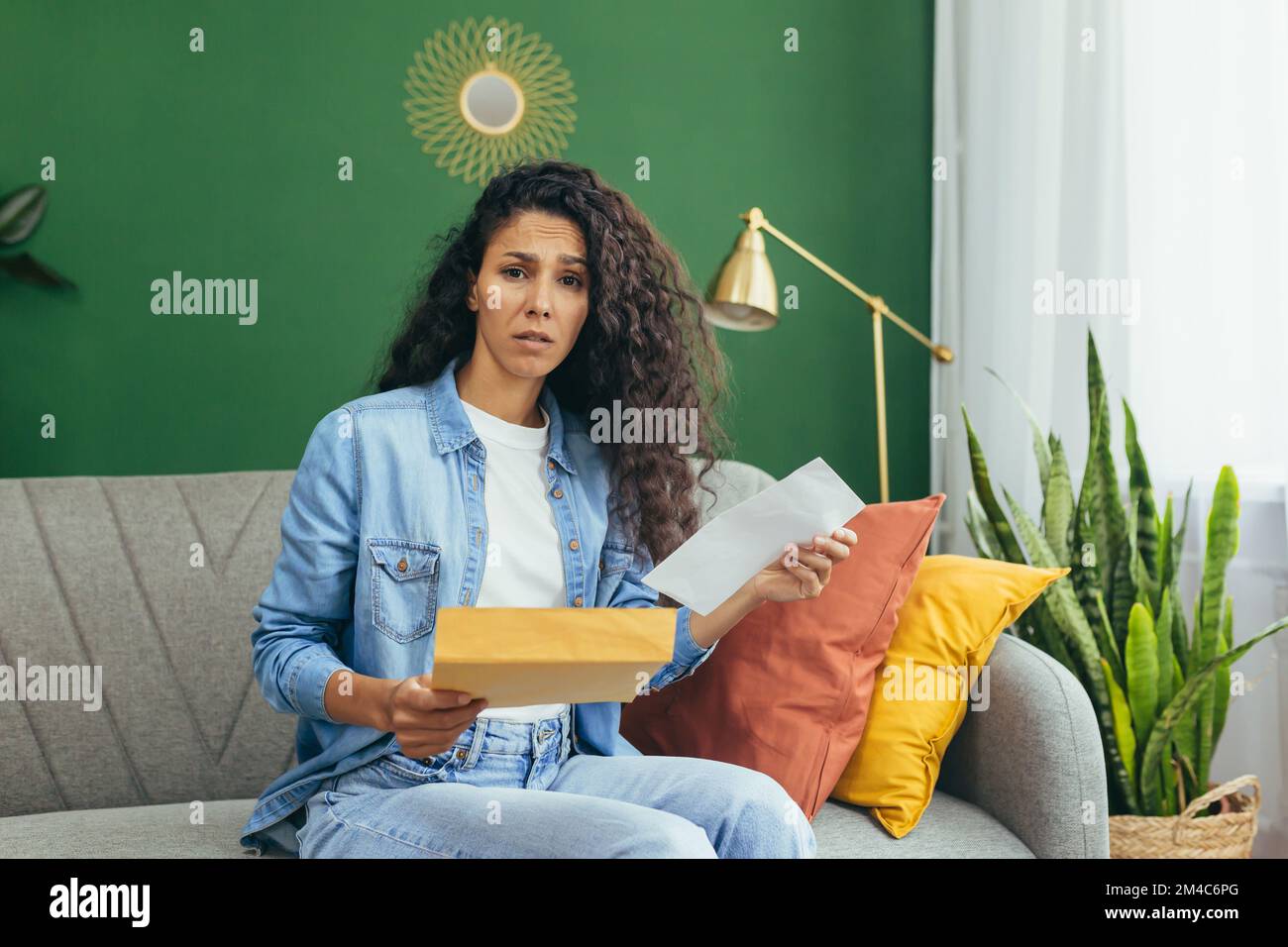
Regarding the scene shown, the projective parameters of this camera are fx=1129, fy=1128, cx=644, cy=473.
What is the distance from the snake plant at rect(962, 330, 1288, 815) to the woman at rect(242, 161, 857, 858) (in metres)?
0.64

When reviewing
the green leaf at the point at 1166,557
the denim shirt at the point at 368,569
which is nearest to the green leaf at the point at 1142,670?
the green leaf at the point at 1166,557

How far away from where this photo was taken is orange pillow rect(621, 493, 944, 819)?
1.57 metres

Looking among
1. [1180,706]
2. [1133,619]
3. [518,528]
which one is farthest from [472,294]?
[1180,706]

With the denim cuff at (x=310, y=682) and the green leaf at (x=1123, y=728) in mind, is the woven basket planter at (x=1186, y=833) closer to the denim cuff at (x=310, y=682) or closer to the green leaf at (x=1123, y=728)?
the green leaf at (x=1123, y=728)

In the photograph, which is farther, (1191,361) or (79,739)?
(1191,361)

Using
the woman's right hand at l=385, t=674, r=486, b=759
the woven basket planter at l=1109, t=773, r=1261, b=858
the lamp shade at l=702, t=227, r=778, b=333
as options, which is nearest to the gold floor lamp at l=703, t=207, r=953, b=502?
the lamp shade at l=702, t=227, r=778, b=333

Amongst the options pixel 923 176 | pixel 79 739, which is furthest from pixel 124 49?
pixel 923 176

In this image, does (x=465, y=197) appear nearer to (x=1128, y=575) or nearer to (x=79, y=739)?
(x=79, y=739)

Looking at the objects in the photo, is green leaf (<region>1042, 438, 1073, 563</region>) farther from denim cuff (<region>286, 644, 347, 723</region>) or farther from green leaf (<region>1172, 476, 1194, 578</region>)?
denim cuff (<region>286, 644, 347, 723</region>)

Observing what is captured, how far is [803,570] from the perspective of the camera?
54.2 inches

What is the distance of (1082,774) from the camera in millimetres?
1463

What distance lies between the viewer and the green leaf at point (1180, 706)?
1659 mm

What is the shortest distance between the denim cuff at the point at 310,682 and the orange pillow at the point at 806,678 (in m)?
0.57
